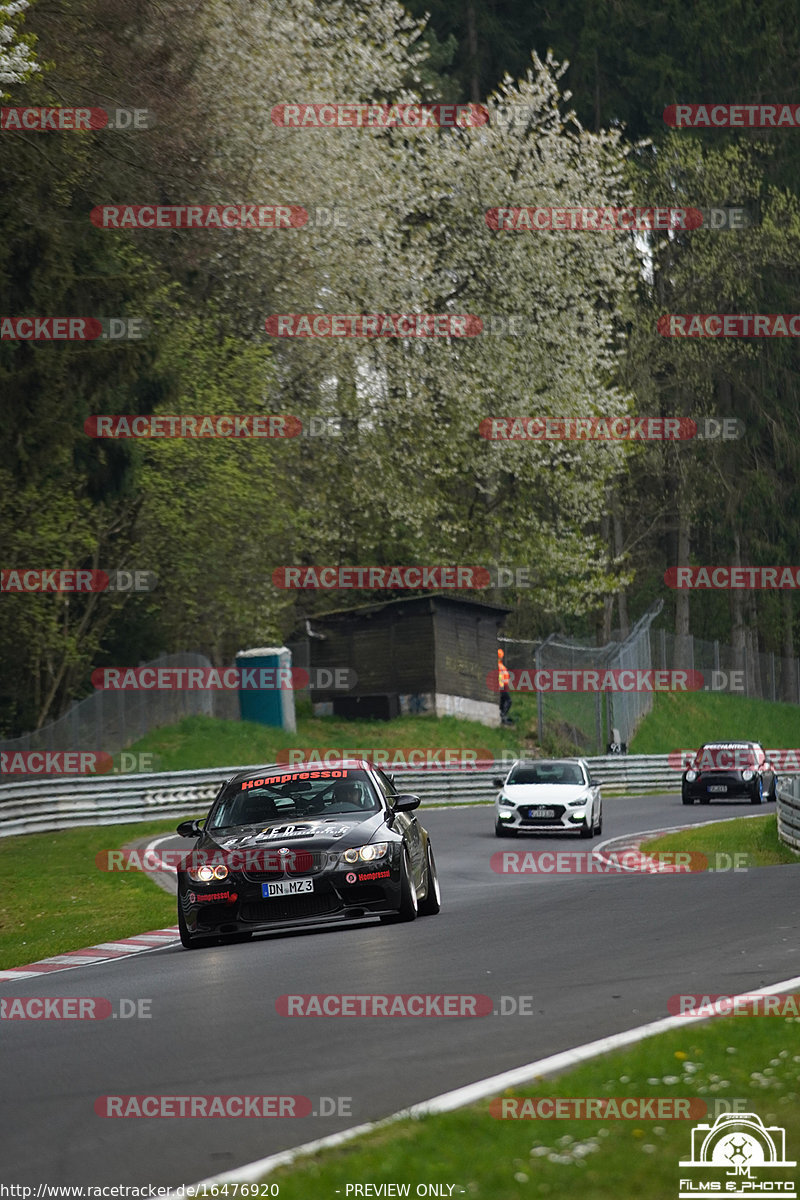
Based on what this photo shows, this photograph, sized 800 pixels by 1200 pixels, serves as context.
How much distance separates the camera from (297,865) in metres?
14.0

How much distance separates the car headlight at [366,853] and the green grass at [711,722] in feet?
133

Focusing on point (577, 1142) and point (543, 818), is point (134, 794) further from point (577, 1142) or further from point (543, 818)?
point (577, 1142)

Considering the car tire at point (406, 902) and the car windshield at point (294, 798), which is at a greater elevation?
the car windshield at point (294, 798)

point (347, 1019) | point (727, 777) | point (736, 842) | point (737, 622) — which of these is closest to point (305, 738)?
point (727, 777)

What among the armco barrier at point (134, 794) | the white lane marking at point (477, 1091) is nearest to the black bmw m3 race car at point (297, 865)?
the white lane marking at point (477, 1091)

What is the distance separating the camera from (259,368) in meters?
40.9

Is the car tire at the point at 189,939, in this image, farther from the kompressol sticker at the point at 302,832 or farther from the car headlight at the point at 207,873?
the kompressol sticker at the point at 302,832

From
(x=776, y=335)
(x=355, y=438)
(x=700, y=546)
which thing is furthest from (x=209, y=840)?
(x=700, y=546)

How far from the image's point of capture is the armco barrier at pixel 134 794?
104 ft

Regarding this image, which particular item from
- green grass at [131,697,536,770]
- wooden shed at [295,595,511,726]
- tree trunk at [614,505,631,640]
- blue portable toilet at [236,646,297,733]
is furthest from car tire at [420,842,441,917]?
tree trunk at [614,505,631,640]

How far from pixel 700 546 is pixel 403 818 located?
2250 inches

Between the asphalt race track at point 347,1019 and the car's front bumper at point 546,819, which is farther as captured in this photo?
the car's front bumper at point 546,819

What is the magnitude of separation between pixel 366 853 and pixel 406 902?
0.82 m

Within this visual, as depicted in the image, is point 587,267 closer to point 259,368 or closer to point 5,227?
point 259,368
